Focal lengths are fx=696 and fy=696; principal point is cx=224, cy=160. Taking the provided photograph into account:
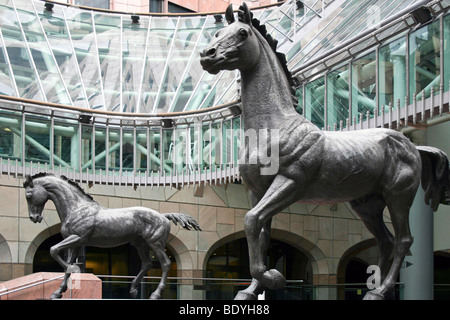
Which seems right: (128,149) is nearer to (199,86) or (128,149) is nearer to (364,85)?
(199,86)

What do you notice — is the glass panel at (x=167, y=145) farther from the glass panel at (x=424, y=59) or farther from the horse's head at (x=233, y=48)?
the horse's head at (x=233, y=48)

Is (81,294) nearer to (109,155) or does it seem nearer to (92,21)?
(109,155)

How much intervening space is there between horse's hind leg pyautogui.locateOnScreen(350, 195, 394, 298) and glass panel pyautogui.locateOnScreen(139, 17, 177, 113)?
1877 centimetres

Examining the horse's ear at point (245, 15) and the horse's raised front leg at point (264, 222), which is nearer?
the horse's raised front leg at point (264, 222)

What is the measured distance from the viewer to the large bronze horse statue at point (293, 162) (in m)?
6.10

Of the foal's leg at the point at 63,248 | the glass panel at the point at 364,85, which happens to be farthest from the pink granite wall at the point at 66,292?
the glass panel at the point at 364,85

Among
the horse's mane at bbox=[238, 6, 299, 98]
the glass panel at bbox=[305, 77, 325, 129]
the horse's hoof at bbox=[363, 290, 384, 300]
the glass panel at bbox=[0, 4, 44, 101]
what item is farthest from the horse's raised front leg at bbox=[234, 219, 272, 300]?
the glass panel at bbox=[0, 4, 44, 101]

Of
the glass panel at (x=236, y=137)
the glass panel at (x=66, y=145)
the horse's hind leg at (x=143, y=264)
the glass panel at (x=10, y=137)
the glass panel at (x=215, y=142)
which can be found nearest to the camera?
the horse's hind leg at (x=143, y=264)

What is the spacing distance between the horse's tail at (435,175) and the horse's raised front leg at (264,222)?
1.86 meters

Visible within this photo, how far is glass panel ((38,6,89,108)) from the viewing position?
24953mm

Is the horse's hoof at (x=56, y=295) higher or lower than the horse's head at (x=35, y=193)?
lower

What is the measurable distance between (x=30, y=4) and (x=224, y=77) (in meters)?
8.62

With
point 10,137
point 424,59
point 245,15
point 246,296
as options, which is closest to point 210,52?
point 245,15

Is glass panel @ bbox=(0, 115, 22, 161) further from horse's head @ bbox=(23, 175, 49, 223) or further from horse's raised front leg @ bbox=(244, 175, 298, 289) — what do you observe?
horse's raised front leg @ bbox=(244, 175, 298, 289)
